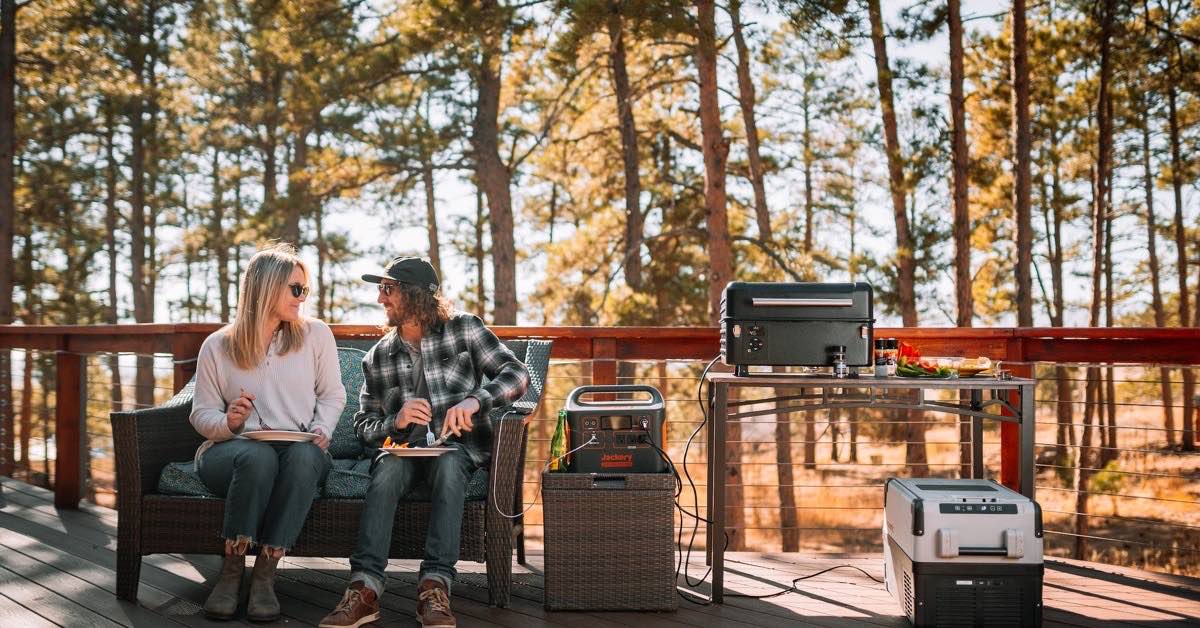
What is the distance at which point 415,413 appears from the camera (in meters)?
3.00

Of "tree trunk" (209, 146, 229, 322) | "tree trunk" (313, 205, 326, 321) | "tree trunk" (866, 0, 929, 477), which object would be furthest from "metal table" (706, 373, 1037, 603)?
"tree trunk" (209, 146, 229, 322)

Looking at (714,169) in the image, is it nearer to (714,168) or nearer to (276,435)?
(714,168)

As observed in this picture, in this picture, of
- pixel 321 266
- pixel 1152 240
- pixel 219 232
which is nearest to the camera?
pixel 1152 240

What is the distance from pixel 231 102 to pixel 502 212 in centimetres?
692

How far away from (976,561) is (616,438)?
1098mm

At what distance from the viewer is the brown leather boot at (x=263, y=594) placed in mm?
2857

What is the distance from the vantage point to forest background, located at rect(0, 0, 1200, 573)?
10172mm

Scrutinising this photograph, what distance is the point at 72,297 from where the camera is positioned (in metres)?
16.3

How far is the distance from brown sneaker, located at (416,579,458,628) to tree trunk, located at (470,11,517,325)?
27.6 feet

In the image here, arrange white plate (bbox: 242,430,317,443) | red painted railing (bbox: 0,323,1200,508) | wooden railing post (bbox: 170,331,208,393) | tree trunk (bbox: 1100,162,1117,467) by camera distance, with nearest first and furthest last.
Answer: white plate (bbox: 242,430,317,443), red painted railing (bbox: 0,323,1200,508), wooden railing post (bbox: 170,331,208,393), tree trunk (bbox: 1100,162,1117,467)

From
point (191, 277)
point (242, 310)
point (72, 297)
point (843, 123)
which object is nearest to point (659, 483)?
point (242, 310)

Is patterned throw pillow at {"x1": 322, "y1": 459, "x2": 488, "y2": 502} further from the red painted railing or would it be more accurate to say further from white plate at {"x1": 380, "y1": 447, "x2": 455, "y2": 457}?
the red painted railing

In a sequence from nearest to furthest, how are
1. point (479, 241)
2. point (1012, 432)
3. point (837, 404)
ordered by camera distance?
1. point (837, 404)
2. point (1012, 432)
3. point (479, 241)

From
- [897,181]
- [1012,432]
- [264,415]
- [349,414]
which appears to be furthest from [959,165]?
[264,415]
